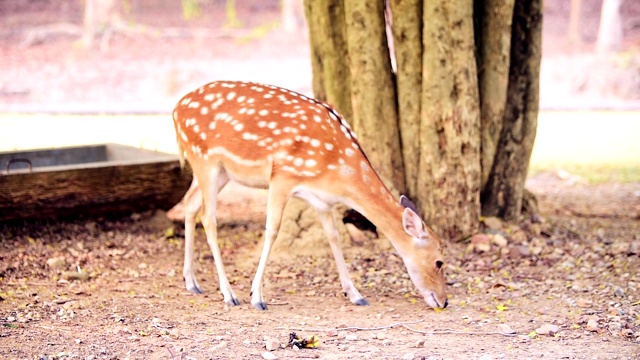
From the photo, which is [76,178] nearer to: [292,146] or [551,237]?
[292,146]

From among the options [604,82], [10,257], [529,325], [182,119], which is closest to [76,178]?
[10,257]

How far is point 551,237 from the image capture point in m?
7.00

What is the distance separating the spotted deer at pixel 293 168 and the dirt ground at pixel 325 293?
29cm

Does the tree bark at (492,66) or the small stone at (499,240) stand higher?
the tree bark at (492,66)

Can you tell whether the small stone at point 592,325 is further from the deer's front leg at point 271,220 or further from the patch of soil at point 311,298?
the deer's front leg at point 271,220

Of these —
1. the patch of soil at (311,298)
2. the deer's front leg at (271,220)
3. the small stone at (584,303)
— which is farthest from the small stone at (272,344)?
the small stone at (584,303)

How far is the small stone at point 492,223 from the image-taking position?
693 cm

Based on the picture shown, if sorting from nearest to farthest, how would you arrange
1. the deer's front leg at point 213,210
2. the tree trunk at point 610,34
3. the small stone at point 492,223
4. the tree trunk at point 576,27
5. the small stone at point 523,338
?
the small stone at point 523,338, the deer's front leg at point 213,210, the small stone at point 492,223, the tree trunk at point 610,34, the tree trunk at point 576,27

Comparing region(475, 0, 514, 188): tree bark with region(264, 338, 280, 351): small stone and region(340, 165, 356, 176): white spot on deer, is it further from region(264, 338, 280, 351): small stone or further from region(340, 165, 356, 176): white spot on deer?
region(264, 338, 280, 351): small stone

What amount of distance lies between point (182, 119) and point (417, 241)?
5.82ft

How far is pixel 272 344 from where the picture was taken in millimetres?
4672

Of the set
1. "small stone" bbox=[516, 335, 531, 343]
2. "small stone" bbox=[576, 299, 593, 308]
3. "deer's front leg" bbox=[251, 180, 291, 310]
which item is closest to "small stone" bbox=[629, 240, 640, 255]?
"small stone" bbox=[576, 299, 593, 308]

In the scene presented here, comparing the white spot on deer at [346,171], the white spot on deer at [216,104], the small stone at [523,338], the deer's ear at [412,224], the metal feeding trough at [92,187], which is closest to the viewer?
the small stone at [523,338]

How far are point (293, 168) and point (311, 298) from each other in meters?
0.92
